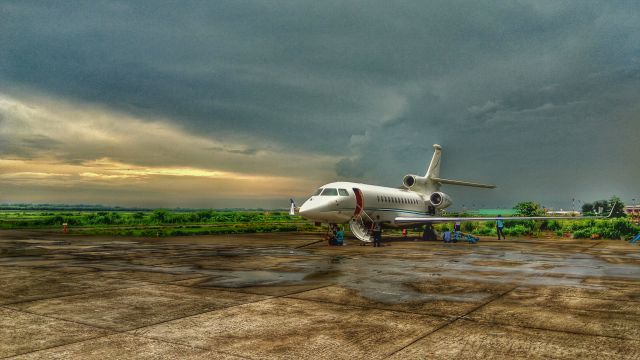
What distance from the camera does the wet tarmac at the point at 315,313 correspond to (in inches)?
207

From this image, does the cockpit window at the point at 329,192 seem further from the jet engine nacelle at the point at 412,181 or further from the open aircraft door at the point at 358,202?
the jet engine nacelle at the point at 412,181

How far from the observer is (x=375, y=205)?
2741cm

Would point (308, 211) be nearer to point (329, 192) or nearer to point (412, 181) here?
point (329, 192)

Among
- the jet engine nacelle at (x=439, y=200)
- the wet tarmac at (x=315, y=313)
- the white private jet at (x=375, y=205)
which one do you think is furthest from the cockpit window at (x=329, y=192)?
the jet engine nacelle at (x=439, y=200)

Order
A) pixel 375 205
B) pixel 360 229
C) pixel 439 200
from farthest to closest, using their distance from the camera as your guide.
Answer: pixel 439 200
pixel 375 205
pixel 360 229

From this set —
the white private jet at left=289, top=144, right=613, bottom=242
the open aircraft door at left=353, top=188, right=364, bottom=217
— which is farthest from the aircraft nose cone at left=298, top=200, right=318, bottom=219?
the open aircraft door at left=353, top=188, right=364, bottom=217

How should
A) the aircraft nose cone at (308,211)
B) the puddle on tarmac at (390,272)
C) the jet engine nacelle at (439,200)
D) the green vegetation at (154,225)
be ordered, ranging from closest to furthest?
the puddle on tarmac at (390,272), the aircraft nose cone at (308,211), the jet engine nacelle at (439,200), the green vegetation at (154,225)

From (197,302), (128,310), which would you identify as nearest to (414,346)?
(197,302)

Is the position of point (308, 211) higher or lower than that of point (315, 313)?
higher

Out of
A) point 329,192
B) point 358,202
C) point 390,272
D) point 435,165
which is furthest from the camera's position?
point 435,165

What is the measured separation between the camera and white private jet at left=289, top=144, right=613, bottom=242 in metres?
23.9

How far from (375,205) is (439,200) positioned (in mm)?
10999

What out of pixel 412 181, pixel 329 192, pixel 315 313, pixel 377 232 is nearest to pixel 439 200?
pixel 412 181


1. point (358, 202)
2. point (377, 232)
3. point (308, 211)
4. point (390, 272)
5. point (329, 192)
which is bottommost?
point (390, 272)
